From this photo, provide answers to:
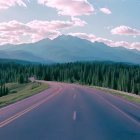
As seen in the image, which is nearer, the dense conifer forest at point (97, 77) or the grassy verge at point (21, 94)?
the grassy verge at point (21, 94)

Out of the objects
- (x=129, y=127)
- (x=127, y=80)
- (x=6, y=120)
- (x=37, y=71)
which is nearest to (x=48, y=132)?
(x=6, y=120)

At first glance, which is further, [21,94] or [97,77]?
[97,77]

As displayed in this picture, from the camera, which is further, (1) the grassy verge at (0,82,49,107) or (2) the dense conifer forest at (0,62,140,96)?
(2) the dense conifer forest at (0,62,140,96)

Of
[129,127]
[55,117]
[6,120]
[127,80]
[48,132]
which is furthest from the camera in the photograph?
[127,80]

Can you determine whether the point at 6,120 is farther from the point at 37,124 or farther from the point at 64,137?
the point at 64,137

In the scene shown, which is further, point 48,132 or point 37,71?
point 37,71

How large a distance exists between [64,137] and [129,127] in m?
3.36

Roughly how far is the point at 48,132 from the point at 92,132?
67.6 inches

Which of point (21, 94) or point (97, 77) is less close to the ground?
point (21, 94)

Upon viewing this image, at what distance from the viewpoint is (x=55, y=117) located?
33.9 feet

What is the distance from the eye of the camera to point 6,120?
31.3 ft

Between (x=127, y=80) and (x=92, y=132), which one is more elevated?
(x=92, y=132)

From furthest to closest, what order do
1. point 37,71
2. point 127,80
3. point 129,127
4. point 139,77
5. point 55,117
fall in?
point 37,71
point 139,77
point 127,80
point 55,117
point 129,127

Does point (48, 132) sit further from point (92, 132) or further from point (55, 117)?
point (55, 117)
